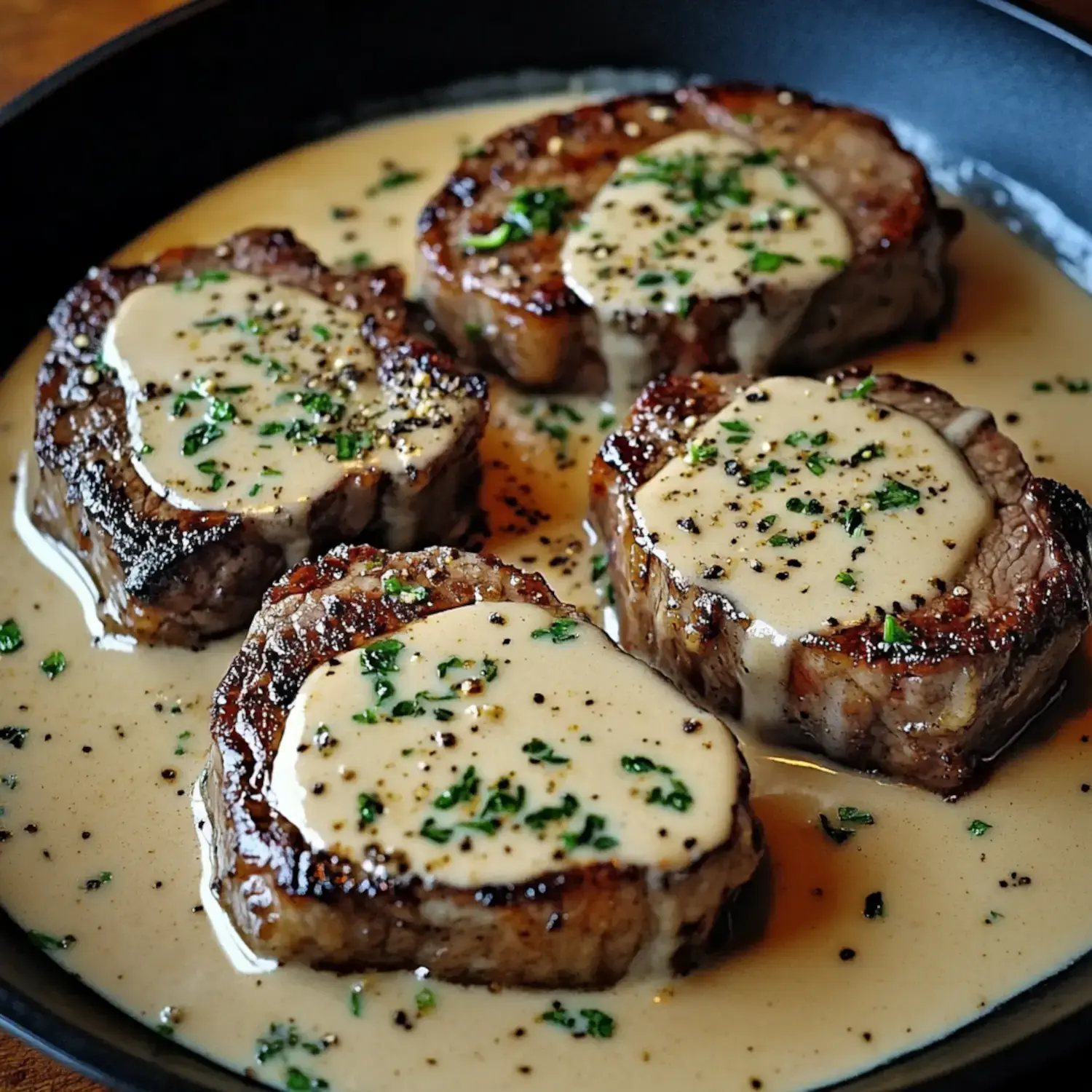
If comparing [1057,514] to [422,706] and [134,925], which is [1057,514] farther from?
[134,925]

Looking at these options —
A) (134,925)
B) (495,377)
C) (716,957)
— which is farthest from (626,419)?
(134,925)

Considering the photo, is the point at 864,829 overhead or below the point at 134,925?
overhead

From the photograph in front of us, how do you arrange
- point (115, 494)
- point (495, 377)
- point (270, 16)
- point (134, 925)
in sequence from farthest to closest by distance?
point (270, 16) → point (495, 377) → point (115, 494) → point (134, 925)

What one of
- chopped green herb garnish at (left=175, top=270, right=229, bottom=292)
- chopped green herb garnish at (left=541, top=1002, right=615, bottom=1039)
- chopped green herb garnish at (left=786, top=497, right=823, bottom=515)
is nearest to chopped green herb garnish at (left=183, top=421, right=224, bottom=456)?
chopped green herb garnish at (left=175, top=270, right=229, bottom=292)

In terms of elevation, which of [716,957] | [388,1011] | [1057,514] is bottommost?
[388,1011]

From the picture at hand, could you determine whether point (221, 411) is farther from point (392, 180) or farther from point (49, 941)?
point (392, 180)

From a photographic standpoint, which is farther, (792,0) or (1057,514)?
(792,0)

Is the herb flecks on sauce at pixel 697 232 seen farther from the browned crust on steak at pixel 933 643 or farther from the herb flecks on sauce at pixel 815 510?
the browned crust on steak at pixel 933 643
